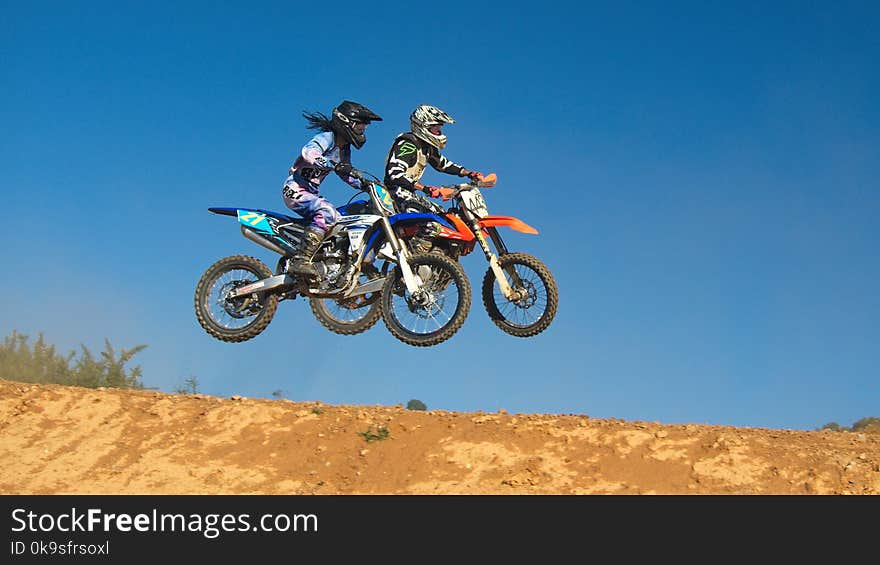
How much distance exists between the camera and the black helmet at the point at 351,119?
49.7 ft

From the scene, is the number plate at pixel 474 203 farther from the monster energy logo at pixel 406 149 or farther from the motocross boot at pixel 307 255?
the motocross boot at pixel 307 255

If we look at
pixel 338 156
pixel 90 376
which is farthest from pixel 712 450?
pixel 90 376

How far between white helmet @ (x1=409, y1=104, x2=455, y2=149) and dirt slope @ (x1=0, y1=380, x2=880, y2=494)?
4.32m

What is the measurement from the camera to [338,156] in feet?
50.4

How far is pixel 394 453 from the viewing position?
1332cm

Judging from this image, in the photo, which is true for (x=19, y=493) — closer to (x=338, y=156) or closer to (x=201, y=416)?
(x=201, y=416)

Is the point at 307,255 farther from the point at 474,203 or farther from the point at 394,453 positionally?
the point at 394,453

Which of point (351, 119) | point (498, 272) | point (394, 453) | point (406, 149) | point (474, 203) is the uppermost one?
point (351, 119)

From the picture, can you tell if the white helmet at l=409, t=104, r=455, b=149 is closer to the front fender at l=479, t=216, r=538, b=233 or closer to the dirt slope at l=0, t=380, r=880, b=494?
the front fender at l=479, t=216, r=538, b=233

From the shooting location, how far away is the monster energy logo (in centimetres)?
1528

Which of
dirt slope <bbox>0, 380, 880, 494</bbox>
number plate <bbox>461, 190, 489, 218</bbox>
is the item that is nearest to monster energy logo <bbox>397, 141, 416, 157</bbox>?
number plate <bbox>461, 190, 489, 218</bbox>

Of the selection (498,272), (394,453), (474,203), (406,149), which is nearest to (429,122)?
(406,149)

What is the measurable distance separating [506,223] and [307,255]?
3226 mm

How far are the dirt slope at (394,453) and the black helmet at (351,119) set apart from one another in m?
4.29
